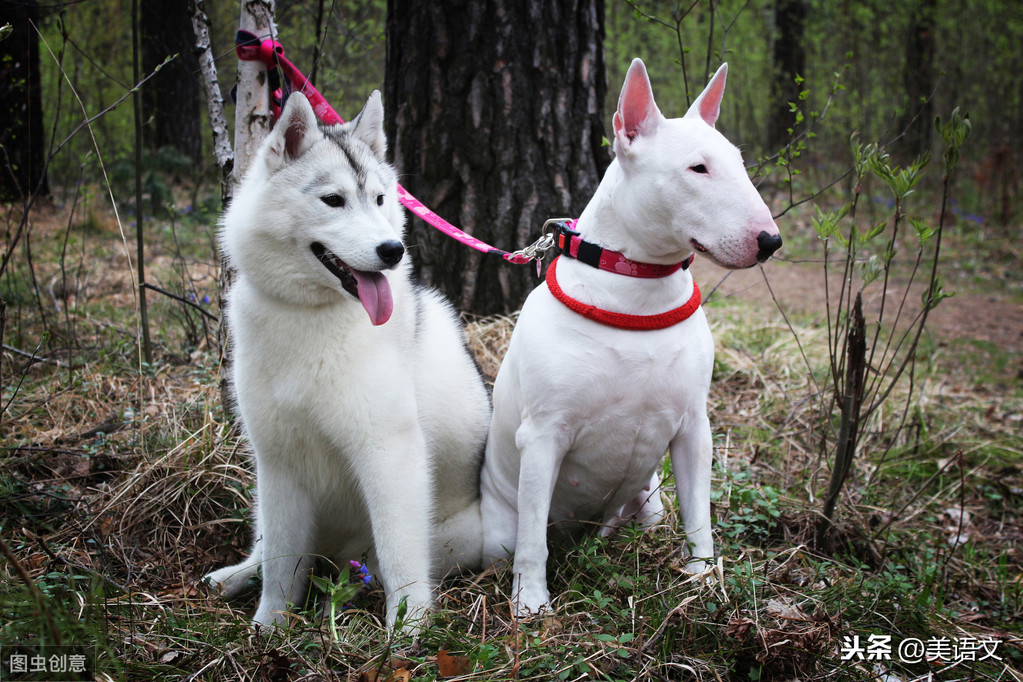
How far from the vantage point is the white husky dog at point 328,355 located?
215 cm

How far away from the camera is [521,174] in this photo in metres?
4.06

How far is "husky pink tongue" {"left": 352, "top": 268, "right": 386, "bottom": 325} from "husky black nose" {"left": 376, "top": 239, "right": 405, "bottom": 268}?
0.10 metres

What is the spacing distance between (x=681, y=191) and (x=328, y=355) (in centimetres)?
115

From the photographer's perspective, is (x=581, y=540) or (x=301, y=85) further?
(x=301, y=85)

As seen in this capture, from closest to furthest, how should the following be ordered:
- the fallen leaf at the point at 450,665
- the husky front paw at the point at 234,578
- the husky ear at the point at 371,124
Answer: the fallen leaf at the point at 450,665 → the husky ear at the point at 371,124 → the husky front paw at the point at 234,578

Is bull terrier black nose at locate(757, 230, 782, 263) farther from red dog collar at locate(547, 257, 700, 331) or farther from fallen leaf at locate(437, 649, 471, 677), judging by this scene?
fallen leaf at locate(437, 649, 471, 677)

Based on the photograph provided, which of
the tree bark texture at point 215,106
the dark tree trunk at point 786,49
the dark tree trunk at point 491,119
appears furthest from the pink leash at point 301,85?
the dark tree trunk at point 786,49

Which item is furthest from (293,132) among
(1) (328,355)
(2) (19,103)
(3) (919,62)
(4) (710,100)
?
(3) (919,62)

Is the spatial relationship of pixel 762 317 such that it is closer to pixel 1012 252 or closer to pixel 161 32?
pixel 1012 252

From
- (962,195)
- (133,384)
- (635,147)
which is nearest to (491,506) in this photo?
(635,147)

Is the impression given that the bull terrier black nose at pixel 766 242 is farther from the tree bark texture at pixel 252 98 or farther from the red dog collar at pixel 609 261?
the tree bark texture at pixel 252 98

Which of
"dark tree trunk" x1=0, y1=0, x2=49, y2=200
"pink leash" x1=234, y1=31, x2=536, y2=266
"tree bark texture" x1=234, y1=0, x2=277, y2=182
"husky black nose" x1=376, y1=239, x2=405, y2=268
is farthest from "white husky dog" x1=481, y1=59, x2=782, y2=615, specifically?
"dark tree trunk" x1=0, y1=0, x2=49, y2=200

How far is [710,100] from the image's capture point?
228 centimetres

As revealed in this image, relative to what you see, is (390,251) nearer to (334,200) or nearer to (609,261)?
(334,200)
